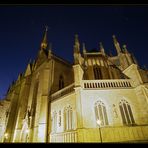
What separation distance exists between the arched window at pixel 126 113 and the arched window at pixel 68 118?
5.21 metres

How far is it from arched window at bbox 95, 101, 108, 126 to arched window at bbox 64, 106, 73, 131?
305cm

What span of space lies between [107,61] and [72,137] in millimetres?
13195

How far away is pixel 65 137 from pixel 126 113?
6424 millimetres

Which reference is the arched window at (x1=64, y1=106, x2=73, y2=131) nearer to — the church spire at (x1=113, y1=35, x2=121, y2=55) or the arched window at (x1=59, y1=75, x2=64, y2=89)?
the arched window at (x1=59, y1=75, x2=64, y2=89)

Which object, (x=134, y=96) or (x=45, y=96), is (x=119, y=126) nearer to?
(x=134, y=96)

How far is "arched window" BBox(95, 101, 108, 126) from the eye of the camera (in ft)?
42.5

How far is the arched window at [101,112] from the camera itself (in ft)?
42.5

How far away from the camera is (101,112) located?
13.4 metres

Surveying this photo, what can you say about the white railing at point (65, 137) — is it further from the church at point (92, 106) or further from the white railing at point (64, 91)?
the white railing at point (64, 91)

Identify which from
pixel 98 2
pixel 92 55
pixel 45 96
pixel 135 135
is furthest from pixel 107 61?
pixel 98 2

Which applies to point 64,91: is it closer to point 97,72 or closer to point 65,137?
point 65,137

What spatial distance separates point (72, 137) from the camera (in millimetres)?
13086

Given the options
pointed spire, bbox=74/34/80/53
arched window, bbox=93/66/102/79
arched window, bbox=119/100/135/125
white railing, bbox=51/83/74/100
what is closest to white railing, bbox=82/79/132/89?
arched window, bbox=119/100/135/125

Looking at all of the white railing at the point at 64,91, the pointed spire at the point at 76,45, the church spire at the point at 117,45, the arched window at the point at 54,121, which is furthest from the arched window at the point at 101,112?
the church spire at the point at 117,45
